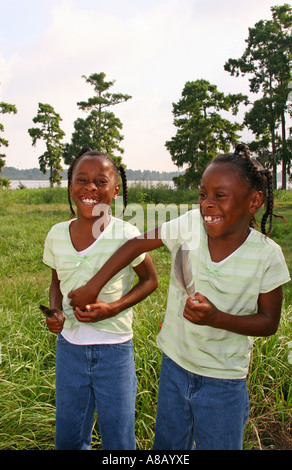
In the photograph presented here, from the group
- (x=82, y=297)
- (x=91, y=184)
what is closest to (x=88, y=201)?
(x=91, y=184)

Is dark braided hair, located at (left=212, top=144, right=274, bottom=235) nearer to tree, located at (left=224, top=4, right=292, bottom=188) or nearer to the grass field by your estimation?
the grass field

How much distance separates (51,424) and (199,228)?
1.41 metres

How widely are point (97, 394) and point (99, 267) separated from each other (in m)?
0.49

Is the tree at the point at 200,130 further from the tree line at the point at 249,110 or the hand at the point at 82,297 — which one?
the hand at the point at 82,297

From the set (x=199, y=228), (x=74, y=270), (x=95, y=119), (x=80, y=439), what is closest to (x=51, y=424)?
(x=80, y=439)

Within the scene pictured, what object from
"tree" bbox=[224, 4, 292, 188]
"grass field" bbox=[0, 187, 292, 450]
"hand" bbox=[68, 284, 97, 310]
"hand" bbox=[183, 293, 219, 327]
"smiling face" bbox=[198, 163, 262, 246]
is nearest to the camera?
"hand" bbox=[183, 293, 219, 327]

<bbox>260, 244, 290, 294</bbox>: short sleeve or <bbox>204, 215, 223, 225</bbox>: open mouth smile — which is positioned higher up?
<bbox>204, 215, 223, 225</bbox>: open mouth smile

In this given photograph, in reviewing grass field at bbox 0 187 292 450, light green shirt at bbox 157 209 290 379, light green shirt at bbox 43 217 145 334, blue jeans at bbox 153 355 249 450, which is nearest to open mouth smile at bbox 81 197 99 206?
light green shirt at bbox 43 217 145 334

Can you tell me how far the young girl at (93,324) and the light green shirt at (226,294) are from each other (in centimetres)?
22

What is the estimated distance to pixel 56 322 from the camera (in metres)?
1.61

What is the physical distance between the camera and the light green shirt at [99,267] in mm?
1625

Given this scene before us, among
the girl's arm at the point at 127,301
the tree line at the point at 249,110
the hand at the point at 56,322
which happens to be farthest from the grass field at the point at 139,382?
the tree line at the point at 249,110

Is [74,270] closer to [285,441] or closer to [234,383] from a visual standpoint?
[234,383]

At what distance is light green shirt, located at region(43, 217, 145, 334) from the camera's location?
64.0 inches
